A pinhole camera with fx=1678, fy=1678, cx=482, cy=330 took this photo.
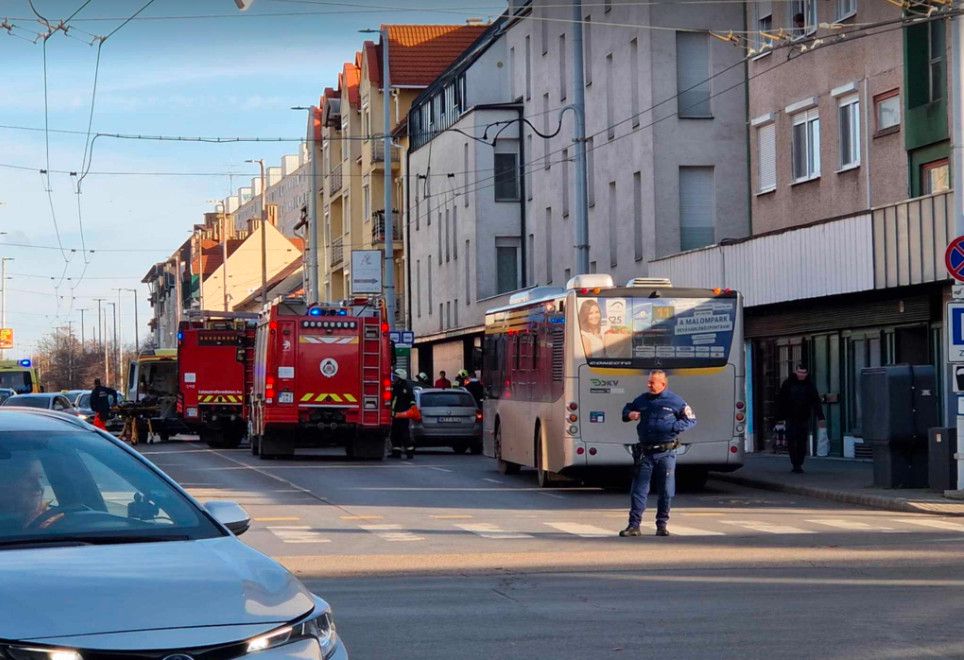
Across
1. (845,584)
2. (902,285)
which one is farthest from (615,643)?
(902,285)

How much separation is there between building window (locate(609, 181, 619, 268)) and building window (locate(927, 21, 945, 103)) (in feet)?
47.1

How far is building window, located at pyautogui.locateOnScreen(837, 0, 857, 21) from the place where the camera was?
31.2 meters

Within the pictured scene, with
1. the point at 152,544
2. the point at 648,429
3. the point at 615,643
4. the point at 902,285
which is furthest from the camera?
the point at 902,285

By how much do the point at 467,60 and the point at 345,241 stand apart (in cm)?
2238

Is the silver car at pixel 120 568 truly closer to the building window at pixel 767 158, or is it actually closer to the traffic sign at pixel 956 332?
the traffic sign at pixel 956 332

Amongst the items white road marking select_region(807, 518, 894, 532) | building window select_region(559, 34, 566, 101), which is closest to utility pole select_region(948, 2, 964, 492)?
white road marking select_region(807, 518, 894, 532)

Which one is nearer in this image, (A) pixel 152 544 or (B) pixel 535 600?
(A) pixel 152 544

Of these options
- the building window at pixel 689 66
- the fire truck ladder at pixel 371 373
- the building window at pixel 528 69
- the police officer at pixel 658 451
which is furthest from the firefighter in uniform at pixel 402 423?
the police officer at pixel 658 451

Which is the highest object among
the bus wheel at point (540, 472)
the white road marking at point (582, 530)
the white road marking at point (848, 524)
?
the bus wheel at point (540, 472)

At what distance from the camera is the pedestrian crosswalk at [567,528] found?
1733 centimetres

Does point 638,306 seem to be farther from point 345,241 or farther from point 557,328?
point 345,241

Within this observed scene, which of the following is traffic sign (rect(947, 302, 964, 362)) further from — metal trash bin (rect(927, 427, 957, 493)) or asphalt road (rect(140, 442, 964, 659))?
asphalt road (rect(140, 442, 964, 659))

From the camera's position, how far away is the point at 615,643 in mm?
9914

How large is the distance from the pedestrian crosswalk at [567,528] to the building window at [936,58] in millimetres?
11473
